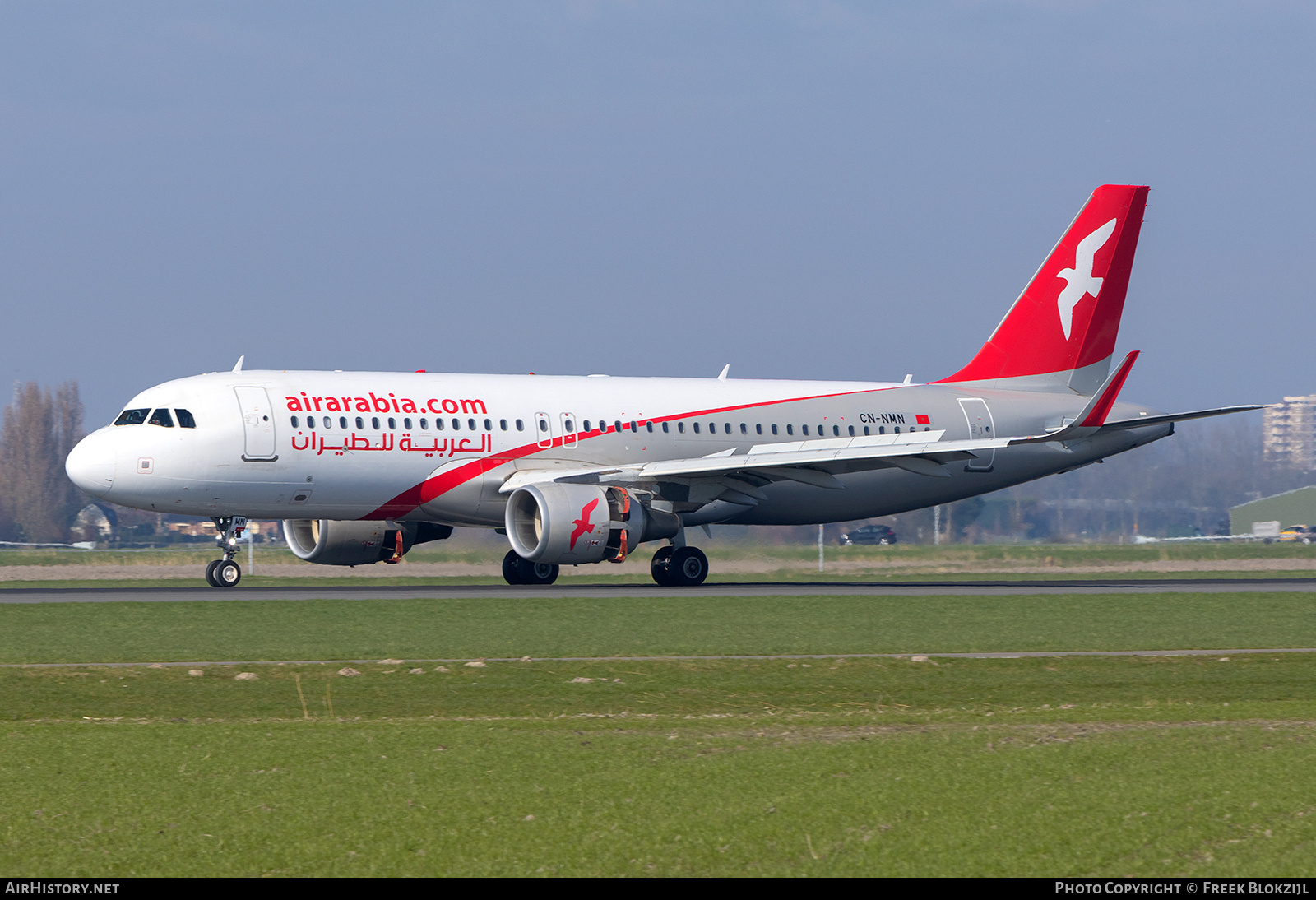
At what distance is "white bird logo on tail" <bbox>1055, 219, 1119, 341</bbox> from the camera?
41500mm

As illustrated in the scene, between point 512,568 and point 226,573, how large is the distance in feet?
23.1

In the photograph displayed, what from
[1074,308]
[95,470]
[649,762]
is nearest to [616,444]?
[95,470]

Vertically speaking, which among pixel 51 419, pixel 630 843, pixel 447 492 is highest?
pixel 51 419

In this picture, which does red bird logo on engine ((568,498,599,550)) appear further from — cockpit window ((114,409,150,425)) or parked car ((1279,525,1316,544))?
parked car ((1279,525,1316,544))

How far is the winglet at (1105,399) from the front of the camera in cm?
3309

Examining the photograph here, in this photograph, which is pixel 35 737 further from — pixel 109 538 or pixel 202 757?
pixel 109 538

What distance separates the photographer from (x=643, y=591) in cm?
3297

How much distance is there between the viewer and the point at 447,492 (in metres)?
Result: 33.9

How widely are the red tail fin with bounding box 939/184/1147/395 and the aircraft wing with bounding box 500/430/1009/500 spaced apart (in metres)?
7.07

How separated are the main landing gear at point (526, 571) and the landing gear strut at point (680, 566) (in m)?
2.54

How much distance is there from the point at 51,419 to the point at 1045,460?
226ft

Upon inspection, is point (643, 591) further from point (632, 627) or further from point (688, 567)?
point (632, 627)

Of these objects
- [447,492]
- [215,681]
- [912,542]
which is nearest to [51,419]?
[912,542]

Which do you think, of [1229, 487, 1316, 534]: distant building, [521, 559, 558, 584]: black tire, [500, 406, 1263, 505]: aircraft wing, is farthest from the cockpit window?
[1229, 487, 1316, 534]: distant building
